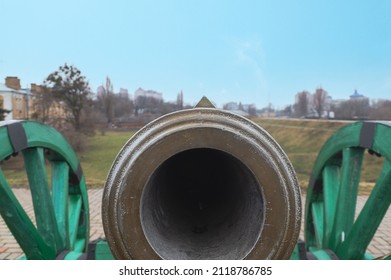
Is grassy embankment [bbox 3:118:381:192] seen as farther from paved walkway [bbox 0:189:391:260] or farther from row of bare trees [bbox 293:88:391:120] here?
paved walkway [bbox 0:189:391:260]

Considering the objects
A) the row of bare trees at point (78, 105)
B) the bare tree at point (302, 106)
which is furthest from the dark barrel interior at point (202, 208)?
the row of bare trees at point (78, 105)

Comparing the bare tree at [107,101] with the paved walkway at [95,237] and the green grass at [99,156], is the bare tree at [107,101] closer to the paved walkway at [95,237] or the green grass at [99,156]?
the green grass at [99,156]

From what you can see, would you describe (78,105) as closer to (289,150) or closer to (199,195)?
(289,150)

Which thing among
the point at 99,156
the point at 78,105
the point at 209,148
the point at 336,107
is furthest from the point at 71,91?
the point at 209,148

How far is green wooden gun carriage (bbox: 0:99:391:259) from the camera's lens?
4.41 ft

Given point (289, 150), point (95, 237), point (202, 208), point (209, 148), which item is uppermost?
point (209, 148)

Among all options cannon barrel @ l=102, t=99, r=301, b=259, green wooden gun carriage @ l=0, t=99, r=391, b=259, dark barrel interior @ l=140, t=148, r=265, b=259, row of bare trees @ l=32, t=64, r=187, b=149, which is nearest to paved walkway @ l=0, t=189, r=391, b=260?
green wooden gun carriage @ l=0, t=99, r=391, b=259

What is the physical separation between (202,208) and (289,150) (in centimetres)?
1031

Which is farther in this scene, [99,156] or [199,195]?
[99,156]

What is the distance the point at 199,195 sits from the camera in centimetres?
234

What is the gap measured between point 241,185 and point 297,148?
35.5 ft

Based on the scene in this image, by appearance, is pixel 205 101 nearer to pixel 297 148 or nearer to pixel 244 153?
pixel 244 153
